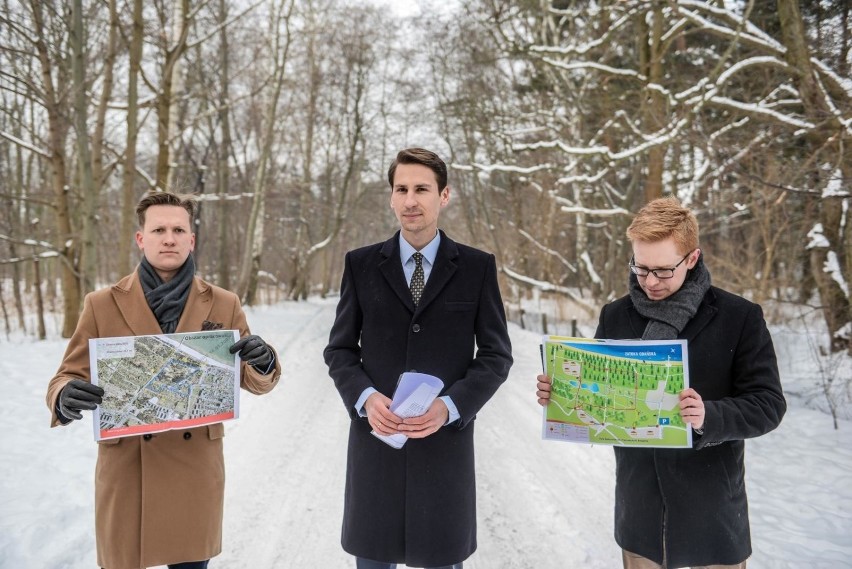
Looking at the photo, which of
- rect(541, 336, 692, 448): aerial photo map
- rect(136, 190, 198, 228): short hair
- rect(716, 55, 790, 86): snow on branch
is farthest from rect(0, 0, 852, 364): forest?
rect(541, 336, 692, 448): aerial photo map

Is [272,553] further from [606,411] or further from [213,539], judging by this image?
[606,411]

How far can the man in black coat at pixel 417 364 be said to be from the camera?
220 cm

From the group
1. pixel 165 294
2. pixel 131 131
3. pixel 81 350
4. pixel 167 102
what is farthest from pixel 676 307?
pixel 167 102

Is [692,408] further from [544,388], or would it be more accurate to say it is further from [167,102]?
[167,102]

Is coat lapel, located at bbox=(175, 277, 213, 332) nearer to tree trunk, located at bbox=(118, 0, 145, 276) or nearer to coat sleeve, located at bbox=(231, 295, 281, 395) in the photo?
coat sleeve, located at bbox=(231, 295, 281, 395)

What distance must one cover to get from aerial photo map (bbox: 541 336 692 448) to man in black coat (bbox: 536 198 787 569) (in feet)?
0.26

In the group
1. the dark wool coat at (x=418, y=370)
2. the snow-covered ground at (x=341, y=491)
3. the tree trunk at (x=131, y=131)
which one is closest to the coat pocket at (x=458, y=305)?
the dark wool coat at (x=418, y=370)

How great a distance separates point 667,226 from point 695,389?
0.62m

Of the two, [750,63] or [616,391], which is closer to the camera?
[616,391]

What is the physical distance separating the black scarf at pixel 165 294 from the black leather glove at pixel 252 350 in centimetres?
33

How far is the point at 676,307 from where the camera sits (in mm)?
2062

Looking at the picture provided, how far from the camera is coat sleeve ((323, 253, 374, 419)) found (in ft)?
7.29

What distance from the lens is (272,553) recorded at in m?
3.59

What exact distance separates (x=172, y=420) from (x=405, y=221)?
124 centimetres
